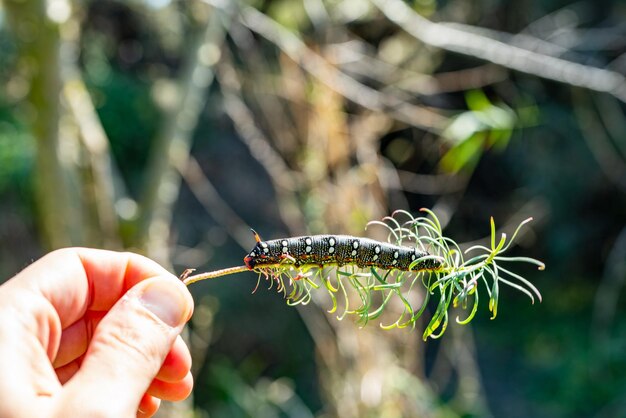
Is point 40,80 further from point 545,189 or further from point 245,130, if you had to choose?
point 545,189

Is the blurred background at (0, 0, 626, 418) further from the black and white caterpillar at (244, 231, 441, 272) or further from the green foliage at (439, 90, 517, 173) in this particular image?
the black and white caterpillar at (244, 231, 441, 272)

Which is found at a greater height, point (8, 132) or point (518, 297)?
point (8, 132)

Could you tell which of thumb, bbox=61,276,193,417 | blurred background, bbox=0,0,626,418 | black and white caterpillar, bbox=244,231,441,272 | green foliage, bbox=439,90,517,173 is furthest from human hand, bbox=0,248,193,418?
green foliage, bbox=439,90,517,173

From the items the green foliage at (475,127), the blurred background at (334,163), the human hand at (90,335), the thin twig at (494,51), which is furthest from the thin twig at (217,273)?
the thin twig at (494,51)

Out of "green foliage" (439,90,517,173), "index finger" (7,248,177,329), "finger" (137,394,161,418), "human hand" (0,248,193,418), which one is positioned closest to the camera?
"human hand" (0,248,193,418)

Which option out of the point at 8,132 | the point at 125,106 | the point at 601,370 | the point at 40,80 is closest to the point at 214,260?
the point at 125,106

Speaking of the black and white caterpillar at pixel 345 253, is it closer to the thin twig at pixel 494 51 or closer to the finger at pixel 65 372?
the finger at pixel 65 372

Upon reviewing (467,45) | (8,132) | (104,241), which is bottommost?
(8,132)

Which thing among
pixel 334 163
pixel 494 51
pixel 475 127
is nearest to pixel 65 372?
pixel 475 127
